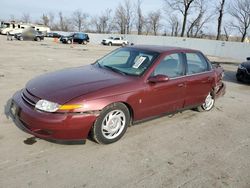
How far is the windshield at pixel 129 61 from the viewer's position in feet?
14.6

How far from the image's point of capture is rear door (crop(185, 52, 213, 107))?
5109 millimetres

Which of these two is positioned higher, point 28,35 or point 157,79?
point 157,79

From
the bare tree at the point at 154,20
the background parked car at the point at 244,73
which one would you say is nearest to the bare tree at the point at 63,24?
the bare tree at the point at 154,20

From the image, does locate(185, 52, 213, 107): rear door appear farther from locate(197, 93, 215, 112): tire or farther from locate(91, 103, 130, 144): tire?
locate(91, 103, 130, 144): tire

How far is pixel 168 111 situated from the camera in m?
4.83

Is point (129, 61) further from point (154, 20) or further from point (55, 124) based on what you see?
point (154, 20)

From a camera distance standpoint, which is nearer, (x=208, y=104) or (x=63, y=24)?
(x=208, y=104)

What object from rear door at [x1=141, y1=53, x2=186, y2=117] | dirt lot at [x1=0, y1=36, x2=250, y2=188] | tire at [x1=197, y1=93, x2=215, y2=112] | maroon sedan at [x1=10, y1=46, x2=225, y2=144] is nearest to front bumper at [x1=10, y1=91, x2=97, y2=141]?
maroon sedan at [x1=10, y1=46, x2=225, y2=144]

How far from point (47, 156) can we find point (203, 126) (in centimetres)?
308

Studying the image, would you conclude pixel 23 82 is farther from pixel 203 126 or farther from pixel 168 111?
pixel 203 126

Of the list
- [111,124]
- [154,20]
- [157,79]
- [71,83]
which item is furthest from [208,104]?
[154,20]

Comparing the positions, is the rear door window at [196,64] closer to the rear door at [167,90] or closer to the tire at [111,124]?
the rear door at [167,90]

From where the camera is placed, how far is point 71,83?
12.8 ft

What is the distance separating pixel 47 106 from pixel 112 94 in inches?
36.8
